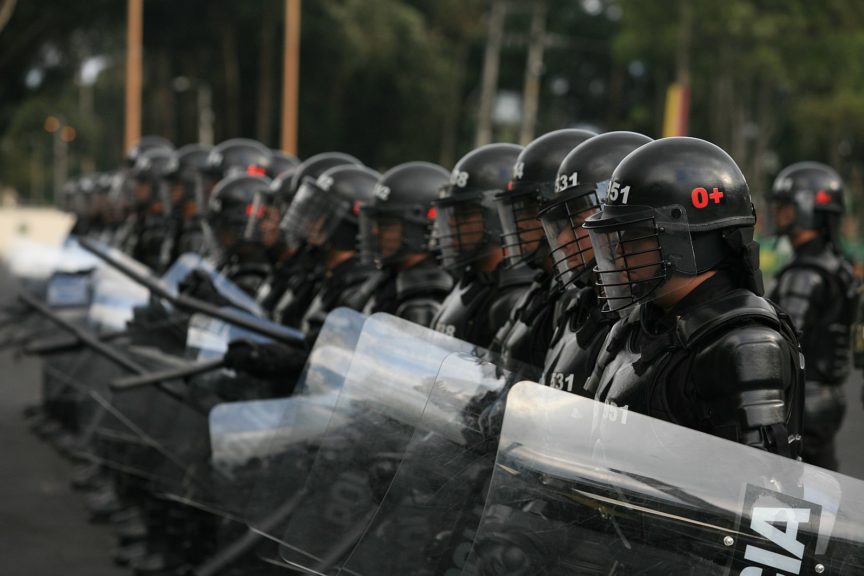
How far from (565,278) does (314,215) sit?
2668mm

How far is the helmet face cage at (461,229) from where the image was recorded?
4648 mm

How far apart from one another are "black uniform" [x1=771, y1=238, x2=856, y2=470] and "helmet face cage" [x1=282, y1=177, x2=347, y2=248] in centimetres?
212

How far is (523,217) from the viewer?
13.9 ft

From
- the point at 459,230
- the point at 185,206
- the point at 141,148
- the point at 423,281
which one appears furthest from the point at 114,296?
the point at 141,148

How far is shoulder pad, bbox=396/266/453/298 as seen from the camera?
5.13m

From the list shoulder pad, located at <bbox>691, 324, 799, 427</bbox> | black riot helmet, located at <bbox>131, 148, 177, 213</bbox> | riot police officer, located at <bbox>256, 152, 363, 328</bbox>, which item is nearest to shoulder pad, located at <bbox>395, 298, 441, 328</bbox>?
riot police officer, located at <bbox>256, 152, 363, 328</bbox>

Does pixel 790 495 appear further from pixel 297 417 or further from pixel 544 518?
pixel 297 417

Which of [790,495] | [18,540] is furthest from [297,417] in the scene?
[18,540]

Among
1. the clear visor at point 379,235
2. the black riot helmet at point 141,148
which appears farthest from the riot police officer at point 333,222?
the black riot helmet at point 141,148

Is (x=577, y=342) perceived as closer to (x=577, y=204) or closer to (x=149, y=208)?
(x=577, y=204)

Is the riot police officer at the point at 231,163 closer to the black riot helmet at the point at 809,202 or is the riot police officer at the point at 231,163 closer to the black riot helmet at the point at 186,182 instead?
the black riot helmet at the point at 186,182

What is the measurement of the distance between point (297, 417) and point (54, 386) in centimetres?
599

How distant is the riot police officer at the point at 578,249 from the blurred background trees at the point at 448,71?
70.8 feet

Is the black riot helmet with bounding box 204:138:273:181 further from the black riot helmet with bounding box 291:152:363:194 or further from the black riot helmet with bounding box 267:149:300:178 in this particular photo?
the black riot helmet with bounding box 291:152:363:194
